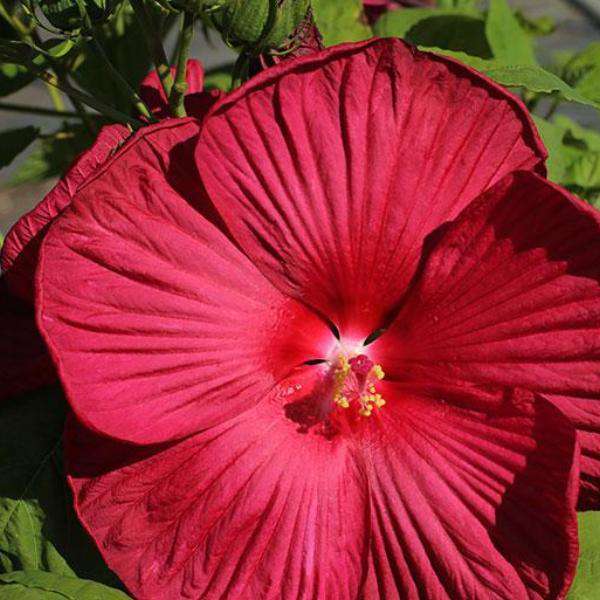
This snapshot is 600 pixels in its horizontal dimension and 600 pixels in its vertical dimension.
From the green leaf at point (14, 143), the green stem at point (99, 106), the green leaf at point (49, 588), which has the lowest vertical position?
the green leaf at point (49, 588)

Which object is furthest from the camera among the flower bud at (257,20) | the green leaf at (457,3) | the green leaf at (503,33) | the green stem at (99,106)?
the green leaf at (457,3)

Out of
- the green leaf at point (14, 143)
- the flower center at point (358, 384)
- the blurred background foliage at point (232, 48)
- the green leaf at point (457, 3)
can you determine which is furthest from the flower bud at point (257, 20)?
the green leaf at point (457, 3)

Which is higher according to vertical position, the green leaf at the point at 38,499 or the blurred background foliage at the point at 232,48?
the blurred background foliage at the point at 232,48

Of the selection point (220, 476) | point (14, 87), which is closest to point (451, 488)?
point (220, 476)

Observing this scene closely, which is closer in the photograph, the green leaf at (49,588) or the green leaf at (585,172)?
the green leaf at (49,588)

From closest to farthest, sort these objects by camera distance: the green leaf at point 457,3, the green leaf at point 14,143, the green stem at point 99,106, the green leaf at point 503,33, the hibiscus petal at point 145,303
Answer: the hibiscus petal at point 145,303
the green stem at point 99,106
the green leaf at point 503,33
the green leaf at point 14,143
the green leaf at point 457,3

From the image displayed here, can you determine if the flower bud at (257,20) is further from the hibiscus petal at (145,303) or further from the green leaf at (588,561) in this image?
the green leaf at (588,561)
